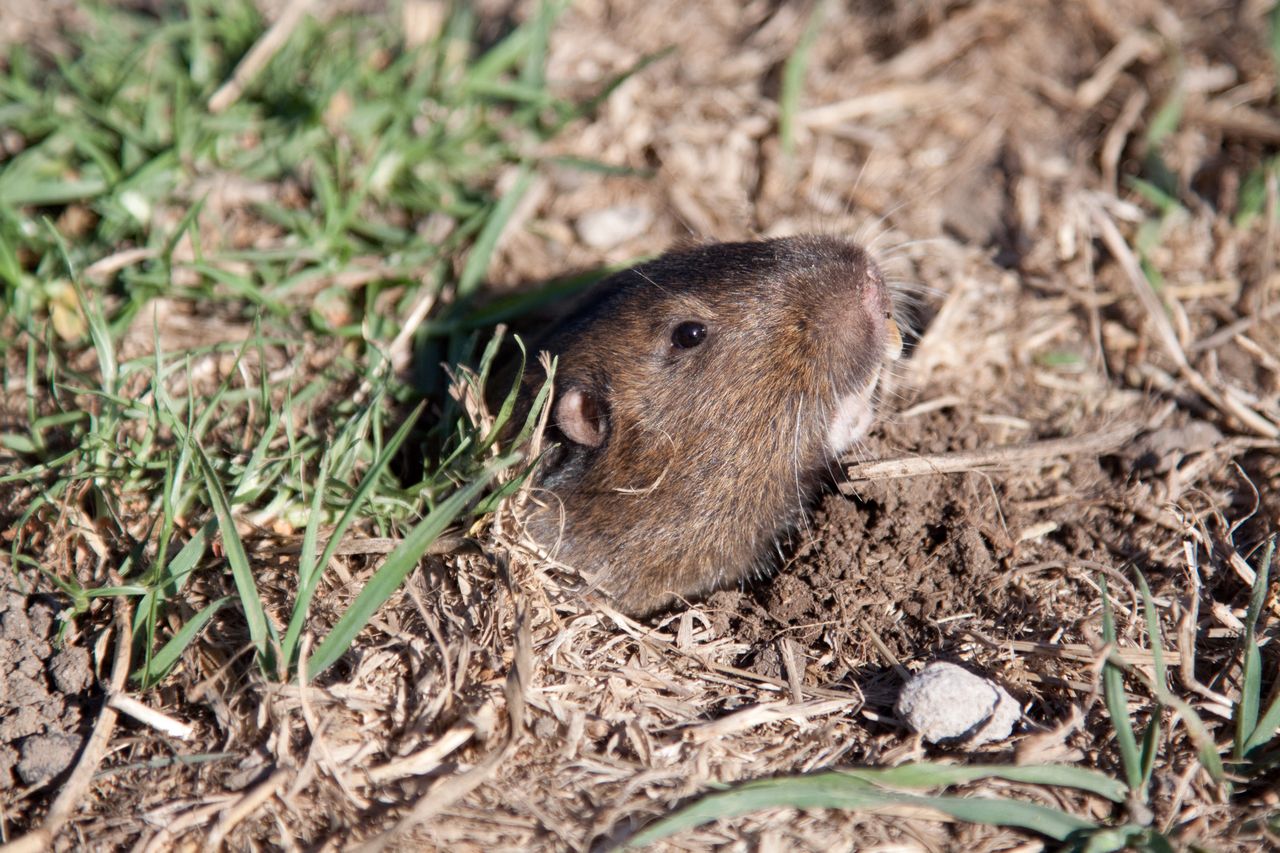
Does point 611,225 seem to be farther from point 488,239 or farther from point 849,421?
point 849,421

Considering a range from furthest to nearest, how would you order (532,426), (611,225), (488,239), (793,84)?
(793,84) → (611,225) → (488,239) → (532,426)

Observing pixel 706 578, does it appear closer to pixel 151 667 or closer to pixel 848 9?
pixel 151 667

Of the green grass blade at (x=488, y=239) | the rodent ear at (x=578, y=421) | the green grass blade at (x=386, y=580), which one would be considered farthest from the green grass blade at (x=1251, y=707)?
the green grass blade at (x=488, y=239)

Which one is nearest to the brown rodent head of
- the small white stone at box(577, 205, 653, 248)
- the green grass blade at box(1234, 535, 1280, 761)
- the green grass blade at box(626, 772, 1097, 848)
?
the green grass blade at box(626, 772, 1097, 848)

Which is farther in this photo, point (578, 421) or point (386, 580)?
point (578, 421)

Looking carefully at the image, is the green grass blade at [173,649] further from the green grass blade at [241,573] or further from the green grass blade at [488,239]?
the green grass blade at [488,239]

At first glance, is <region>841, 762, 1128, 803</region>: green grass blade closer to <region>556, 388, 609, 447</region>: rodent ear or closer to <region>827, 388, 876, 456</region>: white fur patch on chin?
<region>827, 388, 876, 456</region>: white fur patch on chin

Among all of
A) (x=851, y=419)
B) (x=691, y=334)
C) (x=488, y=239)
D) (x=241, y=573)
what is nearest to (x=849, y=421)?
(x=851, y=419)

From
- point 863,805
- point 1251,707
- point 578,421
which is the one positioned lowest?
point 863,805
